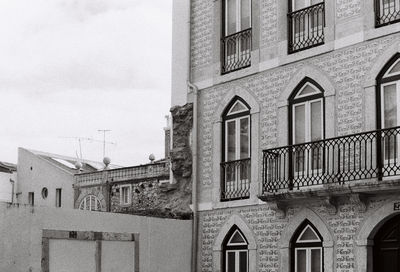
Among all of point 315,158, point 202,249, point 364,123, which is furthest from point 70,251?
point 364,123

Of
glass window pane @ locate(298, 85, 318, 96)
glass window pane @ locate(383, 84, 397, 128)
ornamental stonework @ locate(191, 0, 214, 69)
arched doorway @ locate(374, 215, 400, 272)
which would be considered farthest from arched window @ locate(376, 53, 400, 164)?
ornamental stonework @ locate(191, 0, 214, 69)

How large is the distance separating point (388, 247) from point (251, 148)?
4.25 meters

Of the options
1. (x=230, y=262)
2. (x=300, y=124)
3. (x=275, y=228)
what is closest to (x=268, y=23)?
(x=300, y=124)

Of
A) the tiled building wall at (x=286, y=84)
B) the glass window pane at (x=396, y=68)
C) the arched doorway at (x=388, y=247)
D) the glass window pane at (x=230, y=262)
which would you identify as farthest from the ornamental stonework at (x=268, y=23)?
the arched doorway at (x=388, y=247)

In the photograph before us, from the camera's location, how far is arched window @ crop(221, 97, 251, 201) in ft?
66.1

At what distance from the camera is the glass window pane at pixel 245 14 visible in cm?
2069

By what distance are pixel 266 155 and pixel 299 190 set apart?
1617mm

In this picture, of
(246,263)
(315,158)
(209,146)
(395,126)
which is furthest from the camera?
(209,146)

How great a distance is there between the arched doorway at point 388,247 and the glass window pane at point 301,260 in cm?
175

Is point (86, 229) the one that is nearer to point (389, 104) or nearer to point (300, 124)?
point (300, 124)

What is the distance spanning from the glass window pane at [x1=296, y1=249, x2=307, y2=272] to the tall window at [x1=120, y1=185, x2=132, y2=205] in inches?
1040

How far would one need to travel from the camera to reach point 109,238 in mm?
19250

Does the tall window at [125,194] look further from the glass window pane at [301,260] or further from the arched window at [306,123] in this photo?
the glass window pane at [301,260]

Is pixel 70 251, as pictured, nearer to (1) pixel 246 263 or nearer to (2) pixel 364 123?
(1) pixel 246 263
